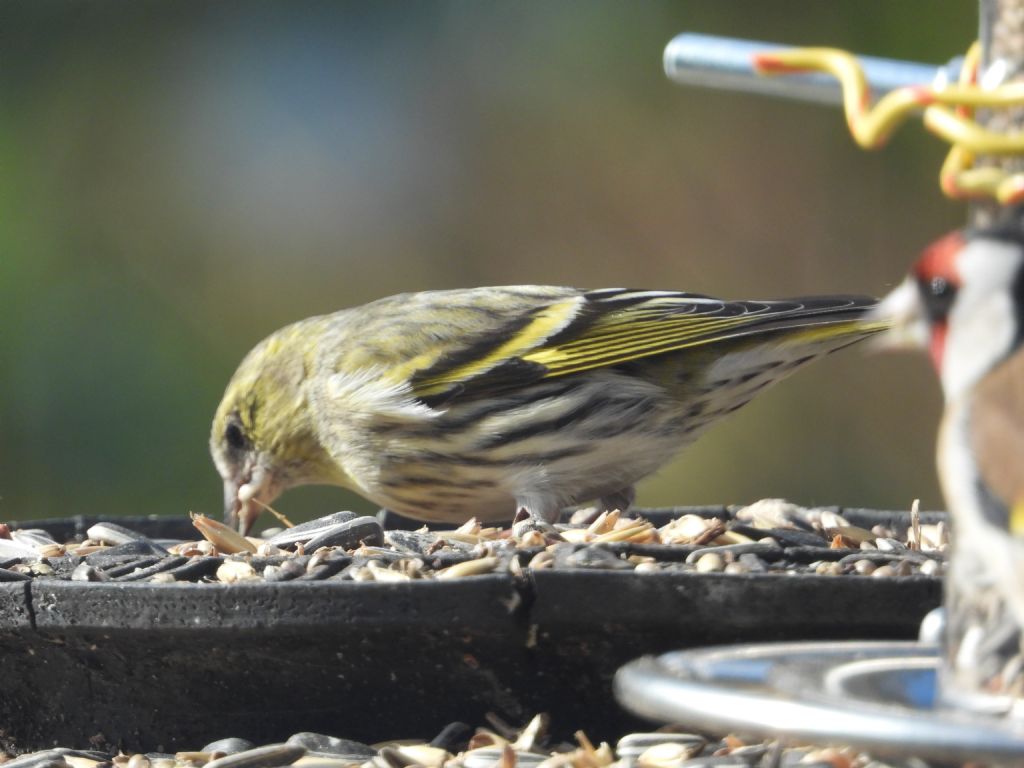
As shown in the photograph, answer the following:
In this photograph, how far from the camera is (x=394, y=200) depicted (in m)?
8.14

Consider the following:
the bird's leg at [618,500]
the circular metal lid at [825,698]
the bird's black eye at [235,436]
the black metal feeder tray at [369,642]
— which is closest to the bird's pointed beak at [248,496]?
the bird's black eye at [235,436]

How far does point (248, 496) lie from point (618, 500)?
1.05 meters

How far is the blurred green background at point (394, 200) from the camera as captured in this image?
7.33 meters

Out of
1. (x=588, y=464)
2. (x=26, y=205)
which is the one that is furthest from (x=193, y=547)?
(x=26, y=205)

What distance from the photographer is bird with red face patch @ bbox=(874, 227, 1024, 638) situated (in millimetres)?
1479

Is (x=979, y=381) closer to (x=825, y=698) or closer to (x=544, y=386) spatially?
(x=825, y=698)

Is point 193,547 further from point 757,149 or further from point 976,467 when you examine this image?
point 757,149

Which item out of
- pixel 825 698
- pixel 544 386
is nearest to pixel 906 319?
pixel 825 698

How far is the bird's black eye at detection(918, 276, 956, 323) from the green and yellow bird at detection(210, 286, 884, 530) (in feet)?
6.75

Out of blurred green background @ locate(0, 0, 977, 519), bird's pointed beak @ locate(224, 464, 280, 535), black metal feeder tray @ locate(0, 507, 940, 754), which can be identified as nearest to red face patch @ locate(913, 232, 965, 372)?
black metal feeder tray @ locate(0, 507, 940, 754)

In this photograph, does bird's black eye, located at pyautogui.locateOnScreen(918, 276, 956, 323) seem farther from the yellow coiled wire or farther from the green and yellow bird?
the green and yellow bird

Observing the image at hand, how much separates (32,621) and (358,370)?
70.7 inches

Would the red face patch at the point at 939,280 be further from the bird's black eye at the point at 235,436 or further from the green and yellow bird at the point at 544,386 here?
the bird's black eye at the point at 235,436

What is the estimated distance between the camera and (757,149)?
298 inches
